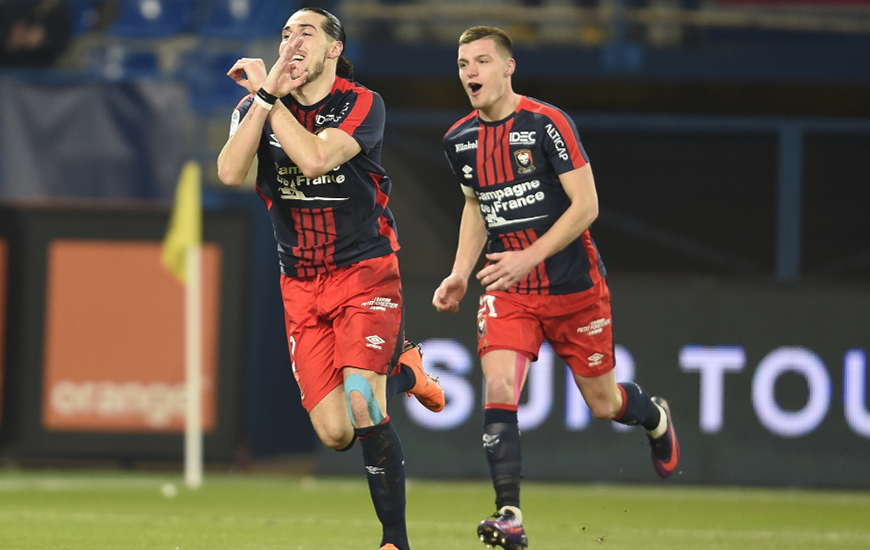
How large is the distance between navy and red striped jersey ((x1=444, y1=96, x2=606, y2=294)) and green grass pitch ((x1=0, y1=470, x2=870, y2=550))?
4.75 feet

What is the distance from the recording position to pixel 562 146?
19.7 ft

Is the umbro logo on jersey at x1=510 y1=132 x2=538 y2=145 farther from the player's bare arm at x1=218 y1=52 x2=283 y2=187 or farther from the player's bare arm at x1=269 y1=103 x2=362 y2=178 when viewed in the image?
the player's bare arm at x1=218 y1=52 x2=283 y2=187

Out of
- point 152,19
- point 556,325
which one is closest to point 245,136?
point 556,325

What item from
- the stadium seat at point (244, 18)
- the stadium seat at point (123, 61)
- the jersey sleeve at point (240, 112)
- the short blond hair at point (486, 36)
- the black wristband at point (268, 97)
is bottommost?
the jersey sleeve at point (240, 112)

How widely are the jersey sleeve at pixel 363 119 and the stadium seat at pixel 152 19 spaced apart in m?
9.10

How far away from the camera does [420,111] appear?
15281 mm

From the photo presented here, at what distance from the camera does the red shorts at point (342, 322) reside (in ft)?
18.2

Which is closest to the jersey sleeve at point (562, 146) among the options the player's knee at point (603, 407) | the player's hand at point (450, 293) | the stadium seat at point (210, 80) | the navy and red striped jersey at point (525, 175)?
the navy and red striped jersey at point (525, 175)

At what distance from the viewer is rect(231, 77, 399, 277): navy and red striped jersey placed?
5668 millimetres

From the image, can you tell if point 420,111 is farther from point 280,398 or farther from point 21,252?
point 21,252

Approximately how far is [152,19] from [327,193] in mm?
9509

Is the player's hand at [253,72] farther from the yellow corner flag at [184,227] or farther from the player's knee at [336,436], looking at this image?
the yellow corner flag at [184,227]

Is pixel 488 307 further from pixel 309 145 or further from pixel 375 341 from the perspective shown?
pixel 309 145

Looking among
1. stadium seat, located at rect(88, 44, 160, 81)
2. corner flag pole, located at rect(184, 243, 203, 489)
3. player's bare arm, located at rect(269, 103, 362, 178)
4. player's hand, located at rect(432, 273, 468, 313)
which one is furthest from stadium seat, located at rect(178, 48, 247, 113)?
player's bare arm, located at rect(269, 103, 362, 178)
